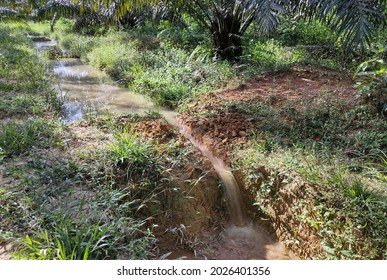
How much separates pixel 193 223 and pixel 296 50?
6501 mm

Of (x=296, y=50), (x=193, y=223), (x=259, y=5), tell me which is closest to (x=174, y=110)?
(x=259, y=5)

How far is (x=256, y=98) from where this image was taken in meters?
5.36

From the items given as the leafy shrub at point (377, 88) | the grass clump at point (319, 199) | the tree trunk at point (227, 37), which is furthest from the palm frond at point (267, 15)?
the tree trunk at point (227, 37)

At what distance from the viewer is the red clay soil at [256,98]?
454cm

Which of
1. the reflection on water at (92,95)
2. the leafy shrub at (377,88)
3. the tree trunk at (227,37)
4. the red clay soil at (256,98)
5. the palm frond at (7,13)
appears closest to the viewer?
the leafy shrub at (377,88)

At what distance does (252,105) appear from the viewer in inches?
201

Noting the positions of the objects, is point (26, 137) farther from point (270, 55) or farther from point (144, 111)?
point (270, 55)

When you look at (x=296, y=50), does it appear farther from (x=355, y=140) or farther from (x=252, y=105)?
(x=355, y=140)

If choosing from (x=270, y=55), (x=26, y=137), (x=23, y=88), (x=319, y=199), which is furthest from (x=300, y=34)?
(x=26, y=137)

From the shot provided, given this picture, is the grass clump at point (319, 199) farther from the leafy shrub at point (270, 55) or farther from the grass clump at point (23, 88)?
the leafy shrub at point (270, 55)

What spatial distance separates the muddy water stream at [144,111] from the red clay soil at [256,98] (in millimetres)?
229

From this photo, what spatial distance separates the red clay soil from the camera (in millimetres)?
4543

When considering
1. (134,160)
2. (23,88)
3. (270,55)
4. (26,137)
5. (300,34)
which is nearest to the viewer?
(134,160)

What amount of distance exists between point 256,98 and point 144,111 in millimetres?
2032
